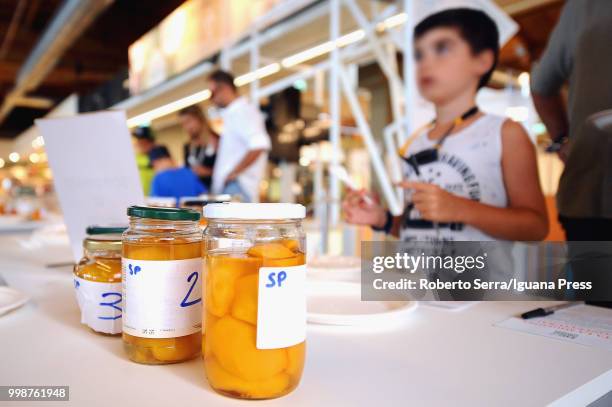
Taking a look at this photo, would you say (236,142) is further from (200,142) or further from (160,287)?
(160,287)

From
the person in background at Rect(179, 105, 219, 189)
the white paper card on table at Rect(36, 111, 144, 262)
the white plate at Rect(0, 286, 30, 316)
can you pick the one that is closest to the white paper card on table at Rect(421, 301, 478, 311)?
the white paper card on table at Rect(36, 111, 144, 262)

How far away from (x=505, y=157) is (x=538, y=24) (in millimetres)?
2920

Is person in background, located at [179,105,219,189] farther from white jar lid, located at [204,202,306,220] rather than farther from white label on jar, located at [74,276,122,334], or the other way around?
white jar lid, located at [204,202,306,220]

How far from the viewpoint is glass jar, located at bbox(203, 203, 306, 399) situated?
375mm

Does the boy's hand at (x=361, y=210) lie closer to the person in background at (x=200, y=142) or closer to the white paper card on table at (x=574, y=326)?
the white paper card on table at (x=574, y=326)

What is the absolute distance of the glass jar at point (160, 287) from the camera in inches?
17.3

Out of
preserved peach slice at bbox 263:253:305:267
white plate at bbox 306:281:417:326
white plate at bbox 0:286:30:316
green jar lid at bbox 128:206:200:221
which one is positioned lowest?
white plate at bbox 306:281:417:326

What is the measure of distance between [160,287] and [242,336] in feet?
0.37

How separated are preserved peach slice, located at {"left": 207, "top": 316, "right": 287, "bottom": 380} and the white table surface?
3cm

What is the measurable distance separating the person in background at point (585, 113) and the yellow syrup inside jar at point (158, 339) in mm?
900

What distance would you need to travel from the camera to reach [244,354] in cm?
38

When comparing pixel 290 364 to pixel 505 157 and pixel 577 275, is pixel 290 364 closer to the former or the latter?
pixel 577 275

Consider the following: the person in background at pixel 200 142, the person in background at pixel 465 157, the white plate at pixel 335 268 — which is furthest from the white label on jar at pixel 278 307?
the person in background at pixel 200 142

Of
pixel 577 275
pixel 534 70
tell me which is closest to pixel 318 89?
→ pixel 534 70
